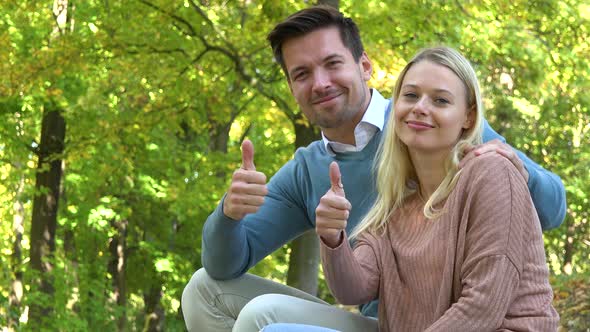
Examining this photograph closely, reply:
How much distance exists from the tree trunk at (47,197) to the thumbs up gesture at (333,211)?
1159cm

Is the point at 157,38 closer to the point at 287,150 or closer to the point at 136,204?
the point at 287,150

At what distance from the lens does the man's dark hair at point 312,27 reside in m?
4.19

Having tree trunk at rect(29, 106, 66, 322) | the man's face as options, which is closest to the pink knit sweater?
the man's face

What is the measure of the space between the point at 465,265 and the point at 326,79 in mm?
1446

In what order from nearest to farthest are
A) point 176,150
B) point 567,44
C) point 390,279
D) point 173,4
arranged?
point 390,279, point 173,4, point 567,44, point 176,150

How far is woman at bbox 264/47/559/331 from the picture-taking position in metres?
2.83

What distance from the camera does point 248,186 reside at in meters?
3.22

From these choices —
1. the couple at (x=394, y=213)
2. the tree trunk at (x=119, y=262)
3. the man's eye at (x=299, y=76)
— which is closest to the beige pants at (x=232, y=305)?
the couple at (x=394, y=213)

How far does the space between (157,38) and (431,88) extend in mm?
9191

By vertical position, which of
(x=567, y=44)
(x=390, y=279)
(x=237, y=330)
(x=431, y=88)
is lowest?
(x=237, y=330)

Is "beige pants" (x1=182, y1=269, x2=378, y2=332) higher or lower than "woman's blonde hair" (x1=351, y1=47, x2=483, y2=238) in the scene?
lower

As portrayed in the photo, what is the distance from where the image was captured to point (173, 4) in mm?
11430

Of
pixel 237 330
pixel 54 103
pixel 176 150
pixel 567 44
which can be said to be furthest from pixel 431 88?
pixel 176 150

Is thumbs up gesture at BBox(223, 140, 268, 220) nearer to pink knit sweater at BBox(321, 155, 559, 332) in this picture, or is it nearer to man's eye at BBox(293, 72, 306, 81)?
pink knit sweater at BBox(321, 155, 559, 332)
